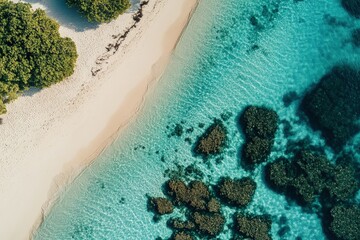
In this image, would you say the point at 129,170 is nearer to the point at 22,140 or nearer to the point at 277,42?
the point at 22,140

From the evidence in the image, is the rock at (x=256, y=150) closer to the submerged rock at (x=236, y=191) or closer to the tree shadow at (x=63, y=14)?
the submerged rock at (x=236, y=191)

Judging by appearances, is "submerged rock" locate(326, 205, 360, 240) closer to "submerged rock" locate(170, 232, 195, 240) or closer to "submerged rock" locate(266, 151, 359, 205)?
"submerged rock" locate(266, 151, 359, 205)

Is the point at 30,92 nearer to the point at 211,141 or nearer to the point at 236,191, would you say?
the point at 211,141

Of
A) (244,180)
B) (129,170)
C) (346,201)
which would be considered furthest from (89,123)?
(346,201)

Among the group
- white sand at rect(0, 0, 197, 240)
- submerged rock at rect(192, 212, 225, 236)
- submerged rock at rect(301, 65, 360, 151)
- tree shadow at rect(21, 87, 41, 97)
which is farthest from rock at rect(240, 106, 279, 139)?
tree shadow at rect(21, 87, 41, 97)

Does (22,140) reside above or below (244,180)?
below

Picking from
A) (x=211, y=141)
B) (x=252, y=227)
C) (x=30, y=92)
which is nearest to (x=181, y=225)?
(x=252, y=227)
